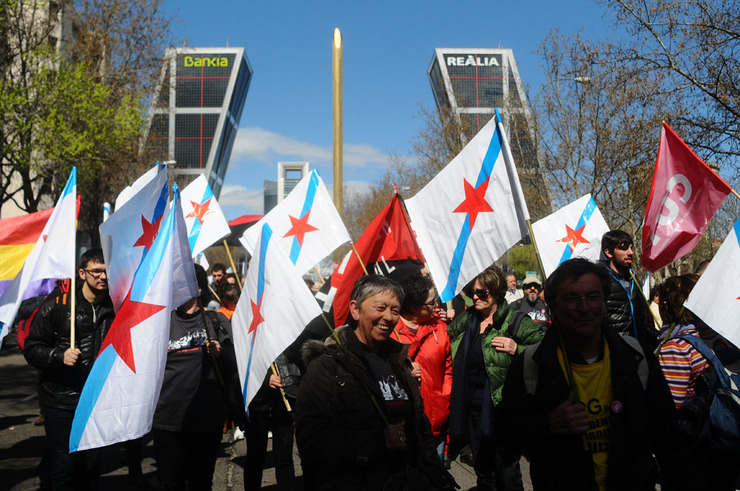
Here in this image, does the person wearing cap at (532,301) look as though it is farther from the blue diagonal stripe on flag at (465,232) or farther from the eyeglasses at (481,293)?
the blue diagonal stripe on flag at (465,232)

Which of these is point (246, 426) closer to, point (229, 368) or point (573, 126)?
point (229, 368)

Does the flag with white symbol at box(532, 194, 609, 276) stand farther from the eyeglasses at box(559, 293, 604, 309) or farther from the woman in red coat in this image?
the eyeglasses at box(559, 293, 604, 309)

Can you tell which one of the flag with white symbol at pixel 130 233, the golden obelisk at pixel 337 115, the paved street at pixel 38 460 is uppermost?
the golden obelisk at pixel 337 115

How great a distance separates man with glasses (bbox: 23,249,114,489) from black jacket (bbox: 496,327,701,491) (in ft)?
9.70

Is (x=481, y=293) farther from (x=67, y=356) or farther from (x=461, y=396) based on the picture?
(x=67, y=356)

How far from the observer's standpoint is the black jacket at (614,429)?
2.59 metres

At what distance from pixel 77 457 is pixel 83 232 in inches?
1031

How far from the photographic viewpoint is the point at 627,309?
5402 mm

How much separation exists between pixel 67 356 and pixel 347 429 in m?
2.31

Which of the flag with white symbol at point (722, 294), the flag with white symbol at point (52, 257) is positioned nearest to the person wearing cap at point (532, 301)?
the flag with white symbol at point (722, 294)

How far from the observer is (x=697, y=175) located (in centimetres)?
468

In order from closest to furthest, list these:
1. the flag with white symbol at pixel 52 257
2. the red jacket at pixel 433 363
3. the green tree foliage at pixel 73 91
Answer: the red jacket at pixel 433 363
the flag with white symbol at pixel 52 257
the green tree foliage at pixel 73 91

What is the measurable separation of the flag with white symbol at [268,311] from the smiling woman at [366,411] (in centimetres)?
68

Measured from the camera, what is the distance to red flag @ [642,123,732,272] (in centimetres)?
466
